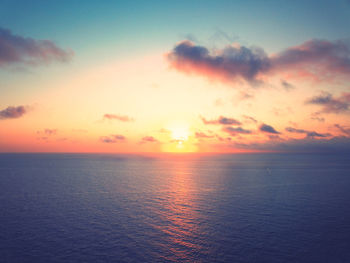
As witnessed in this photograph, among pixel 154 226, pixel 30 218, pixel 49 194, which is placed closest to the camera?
pixel 154 226

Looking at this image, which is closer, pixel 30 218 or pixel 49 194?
pixel 30 218

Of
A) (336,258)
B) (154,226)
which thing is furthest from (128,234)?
(336,258)

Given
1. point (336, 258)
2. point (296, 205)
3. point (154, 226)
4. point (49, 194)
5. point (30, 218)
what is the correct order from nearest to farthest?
point (336, 258) < point (154, 226) < point (30, 218) < point (296, 205) < point (49, 194)

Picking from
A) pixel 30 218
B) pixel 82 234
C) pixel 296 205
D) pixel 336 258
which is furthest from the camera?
pixel 296 205

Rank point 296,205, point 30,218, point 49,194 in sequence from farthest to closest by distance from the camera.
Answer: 1. point 49,194
2. point 296,205
3. point 30,218

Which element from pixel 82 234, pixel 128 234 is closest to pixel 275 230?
pixel 128 234

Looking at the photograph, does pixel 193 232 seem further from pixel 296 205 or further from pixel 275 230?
pixel 296 205

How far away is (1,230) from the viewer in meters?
46.9

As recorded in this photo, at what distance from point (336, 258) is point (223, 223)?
22.1 meters

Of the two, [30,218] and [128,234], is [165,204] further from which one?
[30,218]

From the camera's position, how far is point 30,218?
180ft

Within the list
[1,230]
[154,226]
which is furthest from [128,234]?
[1,230]

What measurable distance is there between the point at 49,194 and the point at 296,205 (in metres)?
86.9

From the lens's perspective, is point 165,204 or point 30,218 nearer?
point 30,218
